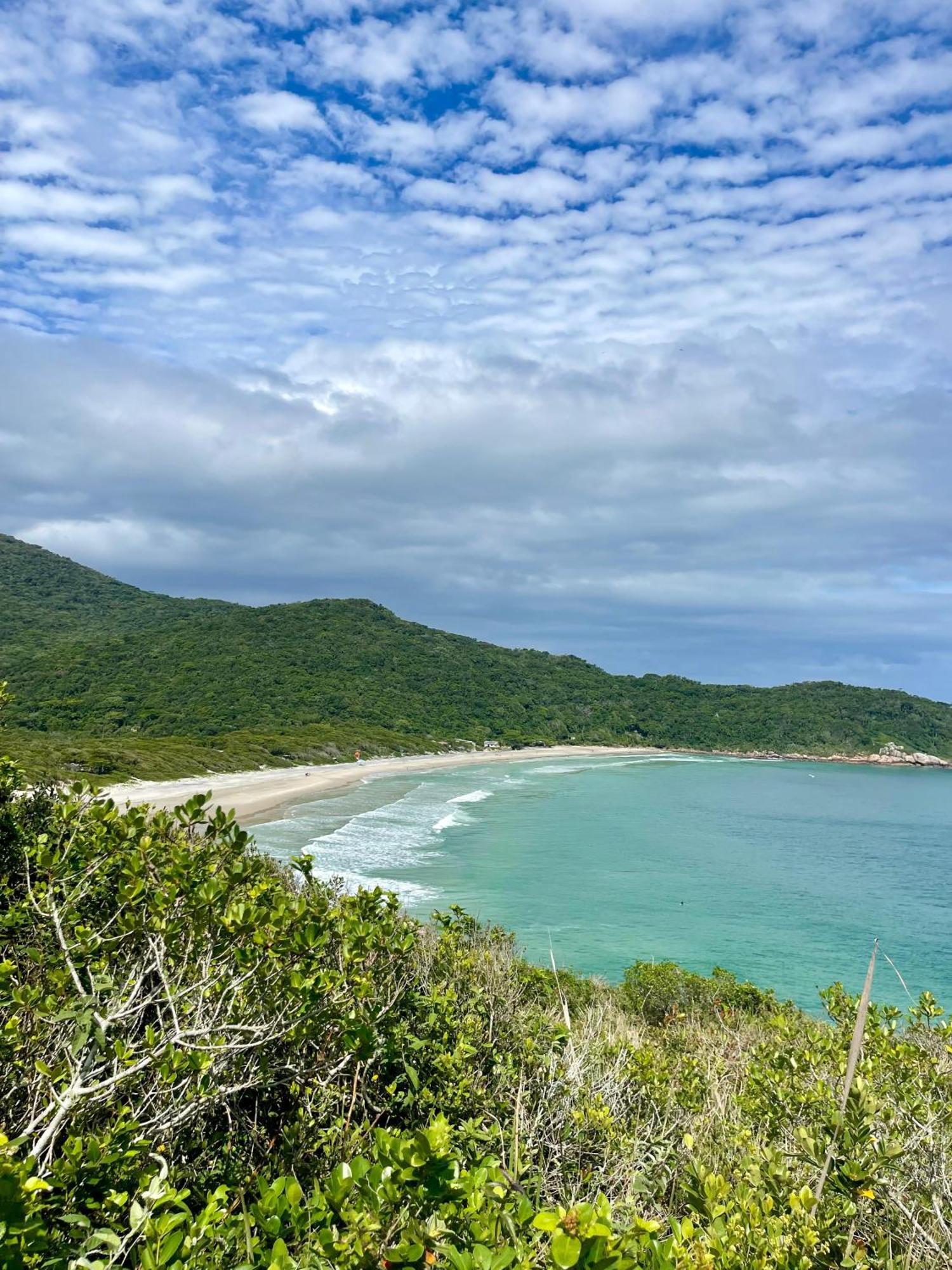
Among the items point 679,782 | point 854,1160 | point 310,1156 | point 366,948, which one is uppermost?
point 366,948

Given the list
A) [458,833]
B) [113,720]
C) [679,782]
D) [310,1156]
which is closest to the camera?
[310,1156]

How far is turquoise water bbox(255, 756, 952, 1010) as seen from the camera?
68.6 feet

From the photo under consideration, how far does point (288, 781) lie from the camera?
4941 centimetres

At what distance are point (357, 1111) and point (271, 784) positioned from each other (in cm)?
4509

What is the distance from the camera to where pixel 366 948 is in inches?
166

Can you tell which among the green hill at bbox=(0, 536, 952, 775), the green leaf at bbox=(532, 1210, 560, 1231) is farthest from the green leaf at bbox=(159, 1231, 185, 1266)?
the green hill at bbox=(0, 536, 952, 775)

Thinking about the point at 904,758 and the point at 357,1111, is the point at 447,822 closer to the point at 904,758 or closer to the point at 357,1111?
the point at 357,1111

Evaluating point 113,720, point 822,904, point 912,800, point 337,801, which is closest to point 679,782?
point 912,800

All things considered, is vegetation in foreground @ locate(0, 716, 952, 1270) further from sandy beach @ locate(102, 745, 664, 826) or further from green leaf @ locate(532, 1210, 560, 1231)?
sandy beach @ locate(102, 745, 664, 826)

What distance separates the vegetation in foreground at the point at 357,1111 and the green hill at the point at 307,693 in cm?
3404

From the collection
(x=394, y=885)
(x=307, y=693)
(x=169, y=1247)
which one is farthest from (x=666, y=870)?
(x=307, y=693)

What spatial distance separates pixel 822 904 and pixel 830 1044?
2592 cm

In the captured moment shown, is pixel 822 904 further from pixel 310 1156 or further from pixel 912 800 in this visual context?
pixel 912 800

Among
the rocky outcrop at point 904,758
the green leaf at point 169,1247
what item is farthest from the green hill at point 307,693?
the green leaf at point 169,1247
